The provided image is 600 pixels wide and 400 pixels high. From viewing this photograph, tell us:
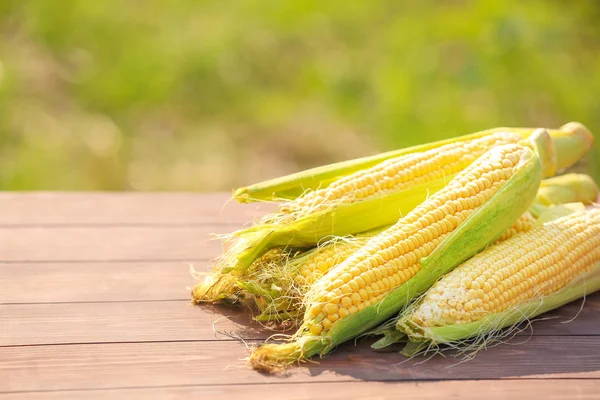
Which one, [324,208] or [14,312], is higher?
[324,208]

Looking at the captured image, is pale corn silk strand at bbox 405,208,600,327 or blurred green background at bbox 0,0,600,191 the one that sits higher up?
pale corn silk strand at bbox 405,208,600,327

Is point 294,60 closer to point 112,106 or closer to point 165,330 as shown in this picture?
point 112,106

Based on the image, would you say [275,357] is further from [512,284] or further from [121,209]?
[121,209]

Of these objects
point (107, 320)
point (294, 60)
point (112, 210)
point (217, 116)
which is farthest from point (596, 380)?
point (294, 60)

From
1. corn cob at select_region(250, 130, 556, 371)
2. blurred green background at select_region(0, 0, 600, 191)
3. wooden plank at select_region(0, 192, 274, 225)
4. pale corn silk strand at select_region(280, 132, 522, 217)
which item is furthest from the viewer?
blurred green background at select_region(0, 0, 600, 191)

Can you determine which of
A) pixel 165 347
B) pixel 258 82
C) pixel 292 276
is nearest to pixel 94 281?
pixel 165 347

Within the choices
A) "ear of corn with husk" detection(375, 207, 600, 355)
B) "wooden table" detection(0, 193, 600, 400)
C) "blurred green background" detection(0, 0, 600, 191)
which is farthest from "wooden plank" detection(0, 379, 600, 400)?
"blurred green background" detection(0, 0, 600, 191)

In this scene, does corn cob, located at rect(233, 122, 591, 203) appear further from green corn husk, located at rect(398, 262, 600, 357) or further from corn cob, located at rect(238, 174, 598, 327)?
green corn husk, located at rect(398, 262, 600, 357)

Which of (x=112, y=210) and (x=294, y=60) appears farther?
(x=294, y=60)
